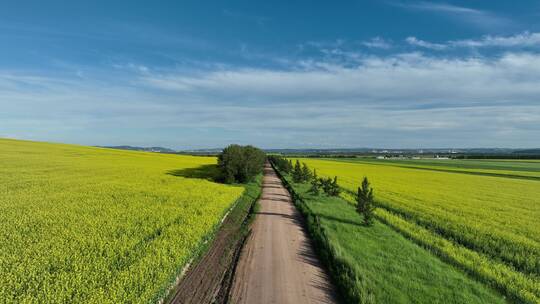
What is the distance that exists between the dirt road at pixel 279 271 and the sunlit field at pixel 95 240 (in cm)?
237

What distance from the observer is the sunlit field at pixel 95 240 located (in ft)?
23.6

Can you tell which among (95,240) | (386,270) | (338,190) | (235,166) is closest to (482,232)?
(386,270)

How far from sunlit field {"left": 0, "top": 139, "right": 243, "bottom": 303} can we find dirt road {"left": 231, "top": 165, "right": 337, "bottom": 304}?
2373 mm

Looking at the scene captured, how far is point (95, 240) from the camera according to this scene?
10.7m

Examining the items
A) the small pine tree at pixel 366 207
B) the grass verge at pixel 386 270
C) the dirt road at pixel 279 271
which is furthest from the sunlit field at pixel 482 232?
the dirt road at pixel 279 271

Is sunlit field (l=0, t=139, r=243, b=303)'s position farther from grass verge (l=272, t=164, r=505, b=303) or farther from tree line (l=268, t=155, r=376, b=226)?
tree line (l=268, t=155, r=376, b=226)

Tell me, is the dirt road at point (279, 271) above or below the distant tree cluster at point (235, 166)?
below

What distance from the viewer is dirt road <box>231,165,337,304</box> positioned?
8.68m

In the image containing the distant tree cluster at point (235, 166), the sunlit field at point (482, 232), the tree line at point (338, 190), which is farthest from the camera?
the distant tree cluster at point (235, 166)

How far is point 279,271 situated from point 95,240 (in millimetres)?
7525

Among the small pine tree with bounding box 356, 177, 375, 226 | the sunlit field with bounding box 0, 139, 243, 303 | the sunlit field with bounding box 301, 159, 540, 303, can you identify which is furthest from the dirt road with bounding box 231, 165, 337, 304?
the sunlit field with bounding box 301, 159, 540, 303

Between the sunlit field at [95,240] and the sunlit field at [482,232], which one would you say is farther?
the sunlit field at [482,232]

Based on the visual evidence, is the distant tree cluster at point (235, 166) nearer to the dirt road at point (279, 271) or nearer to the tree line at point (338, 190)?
the tree line at point (338, 190)

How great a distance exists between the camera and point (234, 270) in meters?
10.5
